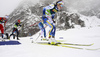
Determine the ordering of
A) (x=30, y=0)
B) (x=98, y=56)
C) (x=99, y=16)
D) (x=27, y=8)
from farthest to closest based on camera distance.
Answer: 1. (x=30, y=0)
2. (x=27, y=8)
3. (x=99, y=16)
4. (x=98, y=56)

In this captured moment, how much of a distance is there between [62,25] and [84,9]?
25.4ft

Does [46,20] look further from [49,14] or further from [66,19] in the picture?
[66,19]

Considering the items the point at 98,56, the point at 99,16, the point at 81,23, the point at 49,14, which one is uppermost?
the point at 99,16

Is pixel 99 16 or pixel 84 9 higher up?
pixel 84 9

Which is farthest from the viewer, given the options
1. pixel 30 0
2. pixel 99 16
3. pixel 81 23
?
pixel 30 0

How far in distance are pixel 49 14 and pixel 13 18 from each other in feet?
59.8

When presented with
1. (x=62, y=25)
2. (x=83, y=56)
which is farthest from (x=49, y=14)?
(x=62, y=25)

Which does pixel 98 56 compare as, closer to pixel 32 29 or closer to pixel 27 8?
pixel 32 29

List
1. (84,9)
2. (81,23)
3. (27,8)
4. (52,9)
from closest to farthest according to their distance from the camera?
(52,9) → (81,23) → (84,9) → (27,8)

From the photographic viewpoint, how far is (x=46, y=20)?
3.66m

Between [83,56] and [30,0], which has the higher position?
[30,0]

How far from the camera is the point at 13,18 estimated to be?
64.4 feet

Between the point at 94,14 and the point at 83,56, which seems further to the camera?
the point at 94,14

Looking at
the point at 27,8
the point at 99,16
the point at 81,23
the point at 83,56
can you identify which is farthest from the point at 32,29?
the point at 83,56
